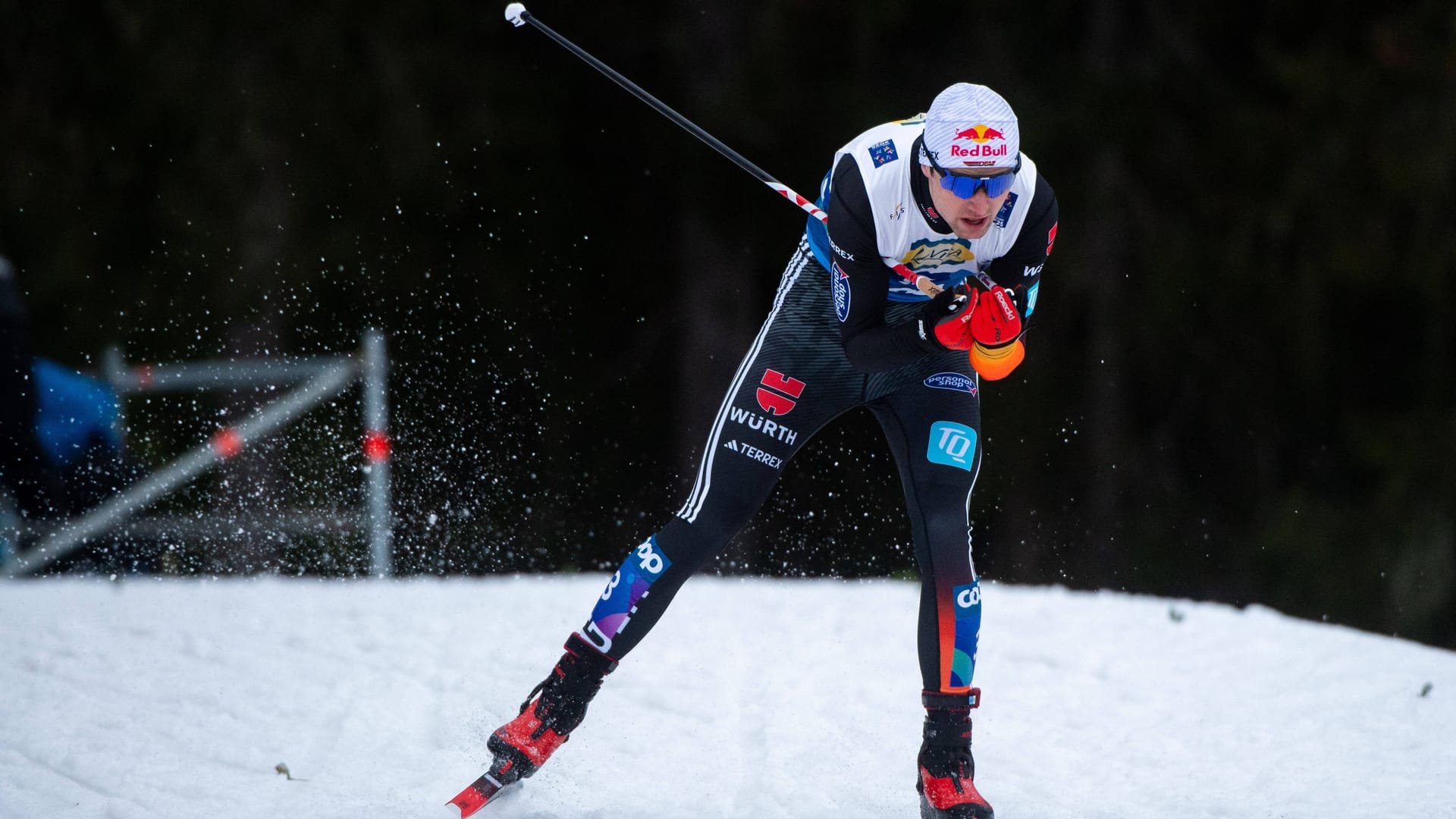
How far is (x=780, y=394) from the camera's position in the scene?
3.90 meters

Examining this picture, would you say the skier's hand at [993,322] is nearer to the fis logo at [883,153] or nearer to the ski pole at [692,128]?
the ski pole at [692,128]

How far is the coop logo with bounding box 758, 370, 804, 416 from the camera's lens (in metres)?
3.90

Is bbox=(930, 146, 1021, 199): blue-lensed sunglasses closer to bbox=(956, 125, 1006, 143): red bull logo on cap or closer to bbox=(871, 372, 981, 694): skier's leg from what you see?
bbox=(956, 125, 1006, 143): red bull logo on cap

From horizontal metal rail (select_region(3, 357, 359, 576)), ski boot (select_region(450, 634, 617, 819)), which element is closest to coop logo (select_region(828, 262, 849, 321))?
ski boot (select_region(450, 634, 617, 819))

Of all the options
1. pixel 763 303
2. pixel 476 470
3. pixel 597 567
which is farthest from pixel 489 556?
pixel 763 303

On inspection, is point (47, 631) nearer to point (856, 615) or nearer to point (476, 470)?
point (856, 615)

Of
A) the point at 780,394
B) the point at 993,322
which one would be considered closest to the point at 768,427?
the point at 780,394

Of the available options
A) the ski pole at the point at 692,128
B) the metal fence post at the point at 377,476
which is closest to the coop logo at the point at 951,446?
the ski pole at the point at 692,128

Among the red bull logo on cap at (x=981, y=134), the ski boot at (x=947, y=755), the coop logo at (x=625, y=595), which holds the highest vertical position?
the red bull logo on cap at (x=981, y=134)

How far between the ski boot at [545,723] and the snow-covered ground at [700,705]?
0.12 meters

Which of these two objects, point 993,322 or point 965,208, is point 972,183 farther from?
point 993,322

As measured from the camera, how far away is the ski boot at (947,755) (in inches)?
143

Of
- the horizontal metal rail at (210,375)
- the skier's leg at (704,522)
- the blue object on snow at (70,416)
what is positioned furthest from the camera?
the horizontal metal rail at (210,375)

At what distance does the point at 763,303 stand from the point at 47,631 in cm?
721
